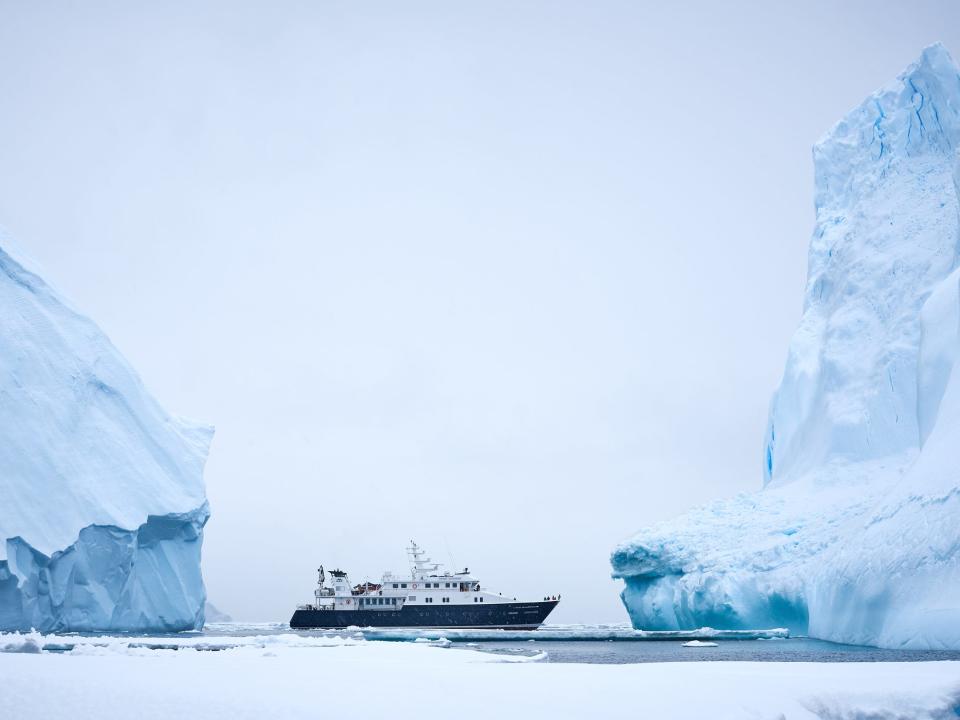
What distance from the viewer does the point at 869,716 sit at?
9125 millimetres

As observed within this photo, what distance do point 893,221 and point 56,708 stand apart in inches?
1435

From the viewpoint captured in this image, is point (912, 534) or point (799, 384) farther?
point (799, 384)

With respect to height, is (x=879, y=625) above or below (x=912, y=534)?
below

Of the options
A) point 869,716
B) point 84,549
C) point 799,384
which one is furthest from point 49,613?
point 799,384

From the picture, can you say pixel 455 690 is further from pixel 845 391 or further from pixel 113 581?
pixel 845 391

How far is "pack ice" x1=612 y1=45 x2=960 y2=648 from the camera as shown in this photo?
26.9 metres

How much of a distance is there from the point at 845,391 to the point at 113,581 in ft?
92.4

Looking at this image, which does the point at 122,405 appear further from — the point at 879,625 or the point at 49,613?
the point at 879,625

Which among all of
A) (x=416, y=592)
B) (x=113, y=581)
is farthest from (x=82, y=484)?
(x=416, y=592)

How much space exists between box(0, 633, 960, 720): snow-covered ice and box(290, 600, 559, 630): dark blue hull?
3516 centimetres

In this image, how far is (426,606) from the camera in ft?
Answer: 152

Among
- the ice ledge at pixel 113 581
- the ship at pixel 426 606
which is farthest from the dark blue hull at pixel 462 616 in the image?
the ice ledge at pixel 113 581

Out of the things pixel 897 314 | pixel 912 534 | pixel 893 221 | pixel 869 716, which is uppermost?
pixel 893 221

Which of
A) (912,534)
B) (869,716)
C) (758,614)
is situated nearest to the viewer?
(869,716)
